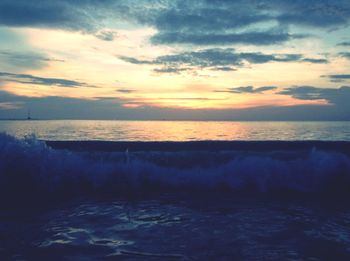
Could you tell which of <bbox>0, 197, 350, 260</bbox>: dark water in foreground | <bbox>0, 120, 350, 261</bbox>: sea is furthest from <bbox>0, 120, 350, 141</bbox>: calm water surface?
<bbox>0, 197, 350, 260</bbox>: dark water in foreground

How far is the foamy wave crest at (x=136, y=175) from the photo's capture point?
11031 mm

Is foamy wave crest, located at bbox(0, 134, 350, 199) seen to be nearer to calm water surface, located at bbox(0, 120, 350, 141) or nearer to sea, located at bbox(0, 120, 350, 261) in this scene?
sea, located at bbox(0, 120, 350, 261)

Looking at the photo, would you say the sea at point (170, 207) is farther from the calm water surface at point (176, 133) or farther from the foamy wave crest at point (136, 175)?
the calm water surface at point (176, 133)

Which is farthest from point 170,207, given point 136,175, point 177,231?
point 136,175

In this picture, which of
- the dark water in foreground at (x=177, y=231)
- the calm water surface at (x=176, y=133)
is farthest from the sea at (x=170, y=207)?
the calm water surface at (x=176, y=133)

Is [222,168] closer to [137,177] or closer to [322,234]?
[137,177]

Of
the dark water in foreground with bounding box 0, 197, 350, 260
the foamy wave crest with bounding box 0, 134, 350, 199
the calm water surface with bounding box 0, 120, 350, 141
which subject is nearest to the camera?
the dark water in foreground with bounding box 0, 197, 350, 260

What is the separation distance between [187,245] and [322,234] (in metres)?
2.59

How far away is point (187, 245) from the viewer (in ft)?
18.0

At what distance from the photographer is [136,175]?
11508mm

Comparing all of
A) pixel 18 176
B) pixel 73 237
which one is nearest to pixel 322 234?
pixel 73 237

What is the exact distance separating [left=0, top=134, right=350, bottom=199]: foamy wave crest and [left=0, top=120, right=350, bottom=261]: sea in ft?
0.11

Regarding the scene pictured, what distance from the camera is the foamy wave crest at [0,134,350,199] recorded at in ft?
36.2

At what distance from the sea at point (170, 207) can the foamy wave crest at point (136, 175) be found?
33 millimetres
